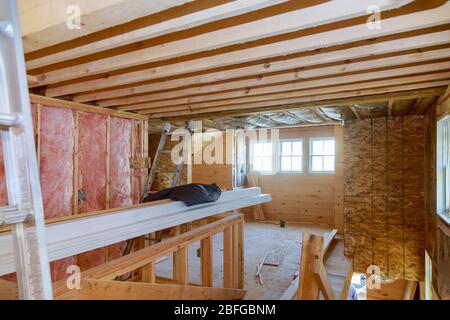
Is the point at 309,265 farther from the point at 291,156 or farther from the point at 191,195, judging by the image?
the point at 291,156

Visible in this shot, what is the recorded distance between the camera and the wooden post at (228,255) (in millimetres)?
3051

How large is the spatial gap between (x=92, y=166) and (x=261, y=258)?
2984 millimetres

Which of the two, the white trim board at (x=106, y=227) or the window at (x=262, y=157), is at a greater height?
the window at (x=262, y=157)

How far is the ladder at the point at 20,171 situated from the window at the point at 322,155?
6.95 meters

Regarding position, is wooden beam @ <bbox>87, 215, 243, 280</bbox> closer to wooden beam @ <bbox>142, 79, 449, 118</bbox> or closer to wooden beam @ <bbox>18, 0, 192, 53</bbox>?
wooden beam @ <bbox>18, 0, 192, 53</bbox>

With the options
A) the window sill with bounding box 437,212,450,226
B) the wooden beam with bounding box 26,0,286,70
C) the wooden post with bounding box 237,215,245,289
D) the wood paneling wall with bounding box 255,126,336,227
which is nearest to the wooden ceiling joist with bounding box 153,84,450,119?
the window sill with bounding box 437,212,450,226

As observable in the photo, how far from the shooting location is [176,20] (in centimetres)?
152

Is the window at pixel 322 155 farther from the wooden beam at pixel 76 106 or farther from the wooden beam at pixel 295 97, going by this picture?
the wooden beam at pixel 76 106

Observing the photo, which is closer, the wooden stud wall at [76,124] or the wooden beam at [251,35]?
the wooden beam at [251,35]

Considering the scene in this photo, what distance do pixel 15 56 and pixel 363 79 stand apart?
100 inches

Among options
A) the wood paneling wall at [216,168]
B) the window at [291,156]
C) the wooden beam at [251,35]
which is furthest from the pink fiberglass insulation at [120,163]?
the window at [291,156]

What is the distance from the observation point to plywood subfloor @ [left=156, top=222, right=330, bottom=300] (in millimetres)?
3791

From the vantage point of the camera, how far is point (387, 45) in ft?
6.17
